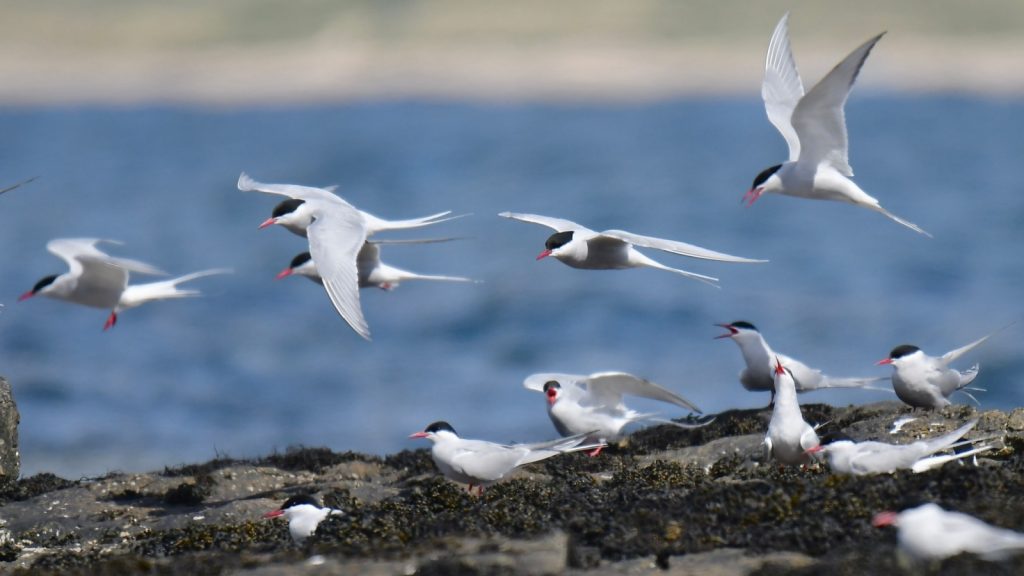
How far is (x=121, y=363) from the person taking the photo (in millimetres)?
19469

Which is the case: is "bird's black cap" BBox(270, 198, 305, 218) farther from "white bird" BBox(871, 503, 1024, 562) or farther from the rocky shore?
"white bird" BBox(871, 503, 1024, 562)

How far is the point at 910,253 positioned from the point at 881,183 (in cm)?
993

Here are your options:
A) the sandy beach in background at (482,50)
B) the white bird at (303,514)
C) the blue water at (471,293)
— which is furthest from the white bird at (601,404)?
the sandy beach in background at (482,50)

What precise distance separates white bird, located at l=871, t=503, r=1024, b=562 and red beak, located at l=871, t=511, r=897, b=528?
1.10 feet

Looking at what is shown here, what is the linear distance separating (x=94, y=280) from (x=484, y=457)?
4.67m

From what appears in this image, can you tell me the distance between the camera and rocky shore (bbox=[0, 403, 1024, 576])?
5645 mm

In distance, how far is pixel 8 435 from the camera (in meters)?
9.07

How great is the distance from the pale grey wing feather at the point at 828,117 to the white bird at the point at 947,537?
142 inches

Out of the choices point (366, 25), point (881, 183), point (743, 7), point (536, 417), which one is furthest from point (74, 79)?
point (536, 417)

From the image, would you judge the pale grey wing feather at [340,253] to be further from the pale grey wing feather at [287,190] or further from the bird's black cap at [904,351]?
the bird's black cap at [904,351]

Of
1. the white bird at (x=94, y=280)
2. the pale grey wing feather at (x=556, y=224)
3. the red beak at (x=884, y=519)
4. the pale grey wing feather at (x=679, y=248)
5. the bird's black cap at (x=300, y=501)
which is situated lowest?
the red beak at (x=884, y=519)

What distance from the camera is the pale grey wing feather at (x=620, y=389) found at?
9.15m

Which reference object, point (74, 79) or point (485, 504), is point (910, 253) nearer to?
point (485, 504)

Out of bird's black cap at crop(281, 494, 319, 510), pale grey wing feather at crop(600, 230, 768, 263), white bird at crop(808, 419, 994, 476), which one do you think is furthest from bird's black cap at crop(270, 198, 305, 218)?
white bird at crop(808, 419, 994, 476)
